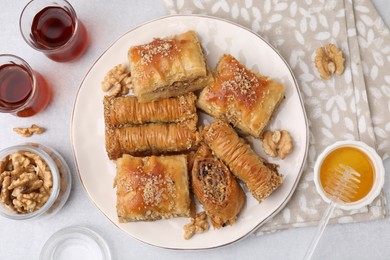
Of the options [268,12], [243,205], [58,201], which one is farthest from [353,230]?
[58,201]

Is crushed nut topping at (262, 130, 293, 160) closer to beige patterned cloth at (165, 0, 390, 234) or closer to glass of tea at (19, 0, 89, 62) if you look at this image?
beige patterned cloth at (165, 0, 390, 234)

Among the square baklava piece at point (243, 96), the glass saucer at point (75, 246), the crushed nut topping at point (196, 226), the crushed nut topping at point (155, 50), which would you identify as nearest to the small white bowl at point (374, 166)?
the square baklava piece at point (243, 96)

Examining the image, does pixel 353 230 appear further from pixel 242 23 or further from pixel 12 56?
pixel 12 56

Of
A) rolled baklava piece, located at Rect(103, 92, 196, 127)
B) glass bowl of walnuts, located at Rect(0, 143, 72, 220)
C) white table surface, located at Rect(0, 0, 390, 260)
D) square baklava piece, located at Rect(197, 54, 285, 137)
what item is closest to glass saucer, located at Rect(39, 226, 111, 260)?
white table surface, located at Rect(0, 0, 390, 260)

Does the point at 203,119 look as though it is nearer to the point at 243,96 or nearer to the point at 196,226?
the point at 243,96

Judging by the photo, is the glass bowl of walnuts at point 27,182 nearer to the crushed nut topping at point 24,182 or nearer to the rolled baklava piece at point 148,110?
the crushed nut topping at point 24,182

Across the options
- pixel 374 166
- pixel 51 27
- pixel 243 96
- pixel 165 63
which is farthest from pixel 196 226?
pixel 51 27
